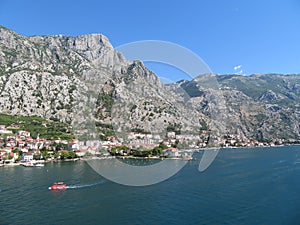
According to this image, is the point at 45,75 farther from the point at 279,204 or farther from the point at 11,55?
the point at 279,204

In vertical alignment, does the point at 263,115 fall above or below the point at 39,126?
Result: above

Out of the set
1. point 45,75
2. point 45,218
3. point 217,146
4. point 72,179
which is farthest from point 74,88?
point 45,218

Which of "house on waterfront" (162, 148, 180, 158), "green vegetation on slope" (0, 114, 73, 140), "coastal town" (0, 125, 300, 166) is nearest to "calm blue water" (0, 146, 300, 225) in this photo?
"coastal town" (0, 125, 300, 166)

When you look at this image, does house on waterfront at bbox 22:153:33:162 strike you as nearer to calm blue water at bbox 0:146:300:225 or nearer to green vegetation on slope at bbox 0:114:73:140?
green vegetation on slope at bbox 0:114:73:140

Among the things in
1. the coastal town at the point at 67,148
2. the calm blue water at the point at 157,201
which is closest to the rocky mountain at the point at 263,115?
the coastal town at the point at 67,148

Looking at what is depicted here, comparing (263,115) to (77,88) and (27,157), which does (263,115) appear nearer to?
(77,88)

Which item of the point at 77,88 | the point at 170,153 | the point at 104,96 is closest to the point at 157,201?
the point at 170,153

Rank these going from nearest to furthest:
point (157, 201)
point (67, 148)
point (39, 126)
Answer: point (157, 201) → point (67, 148) → point (39, 126)
